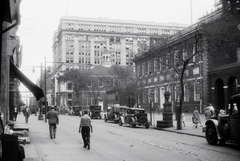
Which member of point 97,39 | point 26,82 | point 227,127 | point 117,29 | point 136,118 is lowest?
point 136,118

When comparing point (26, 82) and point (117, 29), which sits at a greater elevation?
point (117, 29)

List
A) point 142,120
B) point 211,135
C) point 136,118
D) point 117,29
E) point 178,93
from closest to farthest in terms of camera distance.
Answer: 1. point 211,135
2. point 142,120
3. point 136,118
4. point 178,93
5. point 117,29

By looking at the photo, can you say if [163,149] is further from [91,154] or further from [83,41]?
[83,41]

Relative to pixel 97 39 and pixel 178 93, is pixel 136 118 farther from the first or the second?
pixel 97 39

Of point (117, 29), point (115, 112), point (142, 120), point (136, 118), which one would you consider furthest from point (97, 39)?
point (142, 120)

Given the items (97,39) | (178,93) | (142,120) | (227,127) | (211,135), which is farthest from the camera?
(97,39)

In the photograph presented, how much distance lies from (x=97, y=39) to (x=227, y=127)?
118515mm

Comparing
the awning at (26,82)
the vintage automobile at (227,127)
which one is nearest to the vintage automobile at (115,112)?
the awning at (26,82)

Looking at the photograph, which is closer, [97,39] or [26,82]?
[26,82]

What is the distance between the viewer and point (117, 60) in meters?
132

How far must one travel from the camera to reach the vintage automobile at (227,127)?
13125 mm

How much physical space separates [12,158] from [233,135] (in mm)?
8795

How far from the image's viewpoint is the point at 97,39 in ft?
428

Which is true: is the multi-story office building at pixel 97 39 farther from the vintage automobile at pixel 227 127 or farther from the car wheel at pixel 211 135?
the vintage automobile at pixel 227 127
